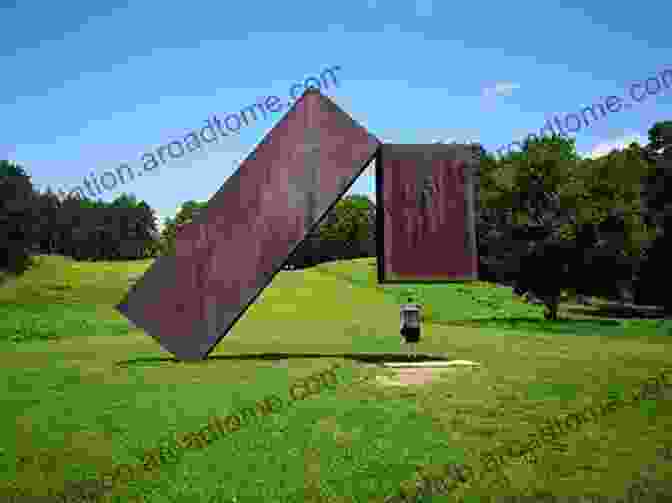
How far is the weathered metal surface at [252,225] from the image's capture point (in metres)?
13.0

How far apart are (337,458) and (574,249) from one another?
1357 inches

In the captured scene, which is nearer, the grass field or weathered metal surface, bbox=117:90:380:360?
the grass field

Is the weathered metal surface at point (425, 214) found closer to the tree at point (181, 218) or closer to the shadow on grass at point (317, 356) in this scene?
the shadow on grass at point (317, 356)

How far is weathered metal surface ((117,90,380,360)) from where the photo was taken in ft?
42.8

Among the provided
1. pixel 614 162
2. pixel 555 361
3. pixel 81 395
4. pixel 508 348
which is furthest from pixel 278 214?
pixel 614 162

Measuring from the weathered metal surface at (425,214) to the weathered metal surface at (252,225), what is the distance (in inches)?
31.1

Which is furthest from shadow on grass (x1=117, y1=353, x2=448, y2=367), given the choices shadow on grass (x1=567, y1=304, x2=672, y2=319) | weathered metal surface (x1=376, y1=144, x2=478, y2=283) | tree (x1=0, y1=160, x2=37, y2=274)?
tree (x1=0, y1=160, x2=37, y2=274)

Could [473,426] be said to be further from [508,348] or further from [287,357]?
[508,348]

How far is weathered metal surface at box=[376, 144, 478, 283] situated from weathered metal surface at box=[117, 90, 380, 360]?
31.1 inches

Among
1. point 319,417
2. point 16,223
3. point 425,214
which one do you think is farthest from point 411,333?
point 16,223

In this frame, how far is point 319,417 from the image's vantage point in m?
8.36

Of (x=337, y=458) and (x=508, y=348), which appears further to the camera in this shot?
(x=508, y=348)

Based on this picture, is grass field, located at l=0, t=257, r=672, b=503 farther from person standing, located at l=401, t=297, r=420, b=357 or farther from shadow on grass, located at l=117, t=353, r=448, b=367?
person standing, located at l=401, t=297, r=420, b=357

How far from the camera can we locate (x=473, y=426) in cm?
779
